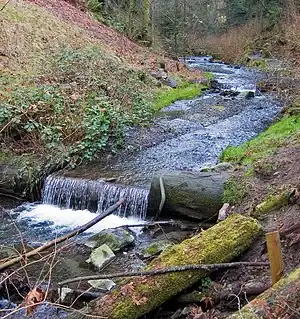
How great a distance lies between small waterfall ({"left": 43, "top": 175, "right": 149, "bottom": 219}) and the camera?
28.5 feet

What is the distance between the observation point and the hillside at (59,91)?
34.5 feet

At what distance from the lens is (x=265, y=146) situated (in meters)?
9.81

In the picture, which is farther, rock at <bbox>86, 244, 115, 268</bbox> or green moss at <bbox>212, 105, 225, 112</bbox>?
green moss at <bbox>212, 105, 225, 112</bbox>

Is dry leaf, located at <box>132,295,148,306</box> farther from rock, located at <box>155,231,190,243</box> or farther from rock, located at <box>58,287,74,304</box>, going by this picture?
rock, located at <box>155,231,190,243</box>

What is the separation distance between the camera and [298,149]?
8.32 m

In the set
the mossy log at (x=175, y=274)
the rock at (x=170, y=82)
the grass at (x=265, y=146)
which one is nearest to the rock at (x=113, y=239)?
the mossy log at (x=175, y=274)

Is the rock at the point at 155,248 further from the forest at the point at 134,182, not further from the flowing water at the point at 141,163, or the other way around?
the flowing water at the point at 141,163

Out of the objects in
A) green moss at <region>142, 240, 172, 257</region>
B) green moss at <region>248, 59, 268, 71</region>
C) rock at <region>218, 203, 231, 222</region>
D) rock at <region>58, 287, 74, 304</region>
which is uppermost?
green moss at <region>248, 59, 268, 71</region>

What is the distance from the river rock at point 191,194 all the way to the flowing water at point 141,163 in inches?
26.6

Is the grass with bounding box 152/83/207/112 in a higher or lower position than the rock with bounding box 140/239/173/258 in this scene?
higher

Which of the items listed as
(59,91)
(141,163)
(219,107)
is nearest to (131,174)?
(141,163)

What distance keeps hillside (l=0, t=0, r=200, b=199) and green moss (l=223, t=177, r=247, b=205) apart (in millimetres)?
3865

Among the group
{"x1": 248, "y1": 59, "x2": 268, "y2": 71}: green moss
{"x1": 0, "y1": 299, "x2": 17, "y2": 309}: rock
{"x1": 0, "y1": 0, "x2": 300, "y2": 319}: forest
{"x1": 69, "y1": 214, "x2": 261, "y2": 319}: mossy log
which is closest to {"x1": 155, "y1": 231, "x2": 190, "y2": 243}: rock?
{"x1": 0, "y1": 0, "x2": 300, "y2": 319}: forest

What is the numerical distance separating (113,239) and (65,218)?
1.83m
